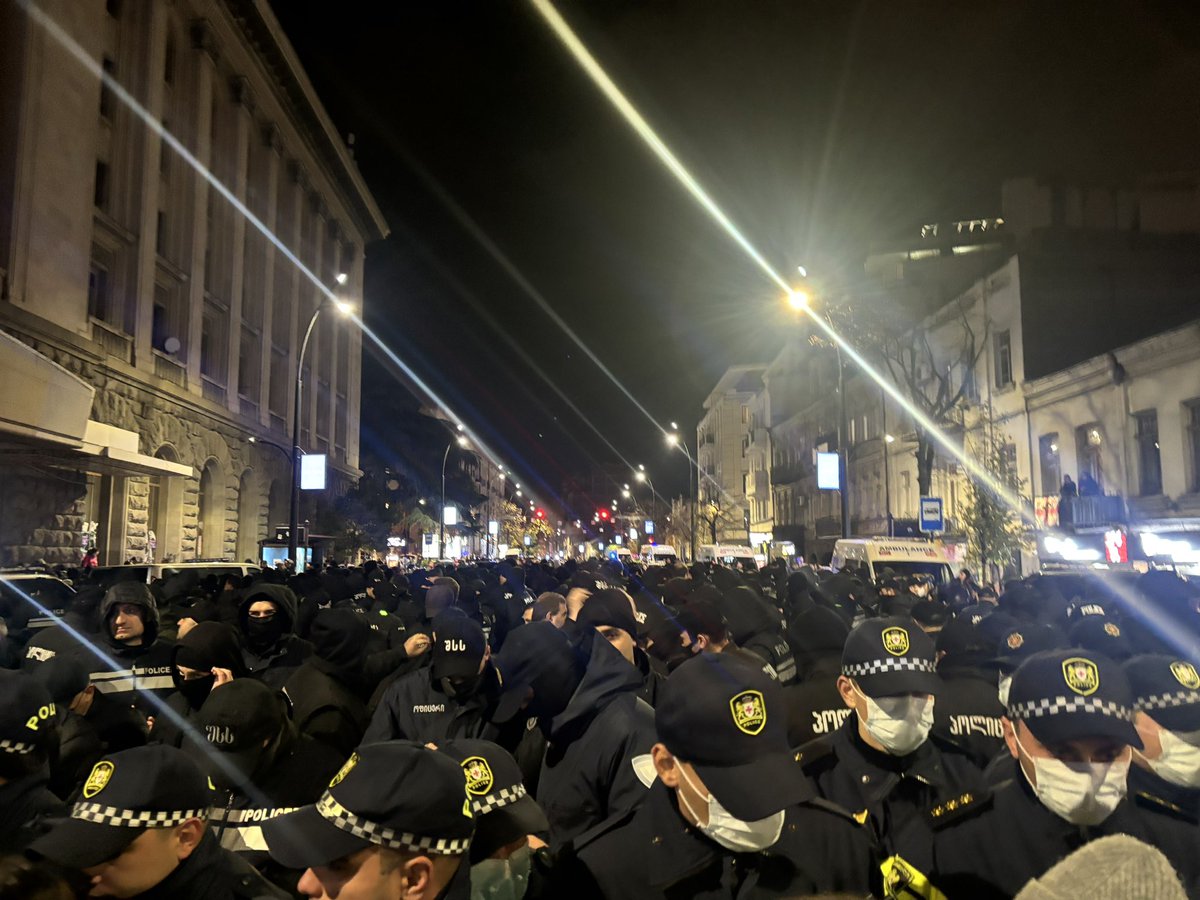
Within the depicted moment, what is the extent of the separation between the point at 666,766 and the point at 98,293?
95.0ft

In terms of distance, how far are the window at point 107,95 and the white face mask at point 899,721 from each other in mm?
29793

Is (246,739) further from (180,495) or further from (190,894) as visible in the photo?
(180,495)

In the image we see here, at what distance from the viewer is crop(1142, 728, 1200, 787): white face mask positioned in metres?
3.60

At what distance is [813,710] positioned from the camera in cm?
502

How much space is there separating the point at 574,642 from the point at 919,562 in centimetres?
1905

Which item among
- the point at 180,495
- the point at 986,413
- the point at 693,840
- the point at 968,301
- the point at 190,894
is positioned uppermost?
the point at 968,301

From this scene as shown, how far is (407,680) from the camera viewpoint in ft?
18.5

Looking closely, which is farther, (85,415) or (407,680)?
(85,415)

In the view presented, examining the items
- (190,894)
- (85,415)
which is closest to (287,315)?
(85,415)

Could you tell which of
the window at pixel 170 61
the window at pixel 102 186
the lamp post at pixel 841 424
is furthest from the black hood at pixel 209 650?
the window at pixel 170 61

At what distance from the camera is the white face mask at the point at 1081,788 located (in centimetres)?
292

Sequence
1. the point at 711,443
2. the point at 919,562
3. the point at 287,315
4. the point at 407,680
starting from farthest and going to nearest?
the point at 711,443
the point at 287,315
the point at 919,562
the point at 407,680

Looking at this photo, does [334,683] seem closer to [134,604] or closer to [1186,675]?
[134,604]

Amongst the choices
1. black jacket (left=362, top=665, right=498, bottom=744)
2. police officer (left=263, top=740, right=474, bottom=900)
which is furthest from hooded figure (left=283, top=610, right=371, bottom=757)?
police officer (left=263, top=740, right=474, bottom=900)
